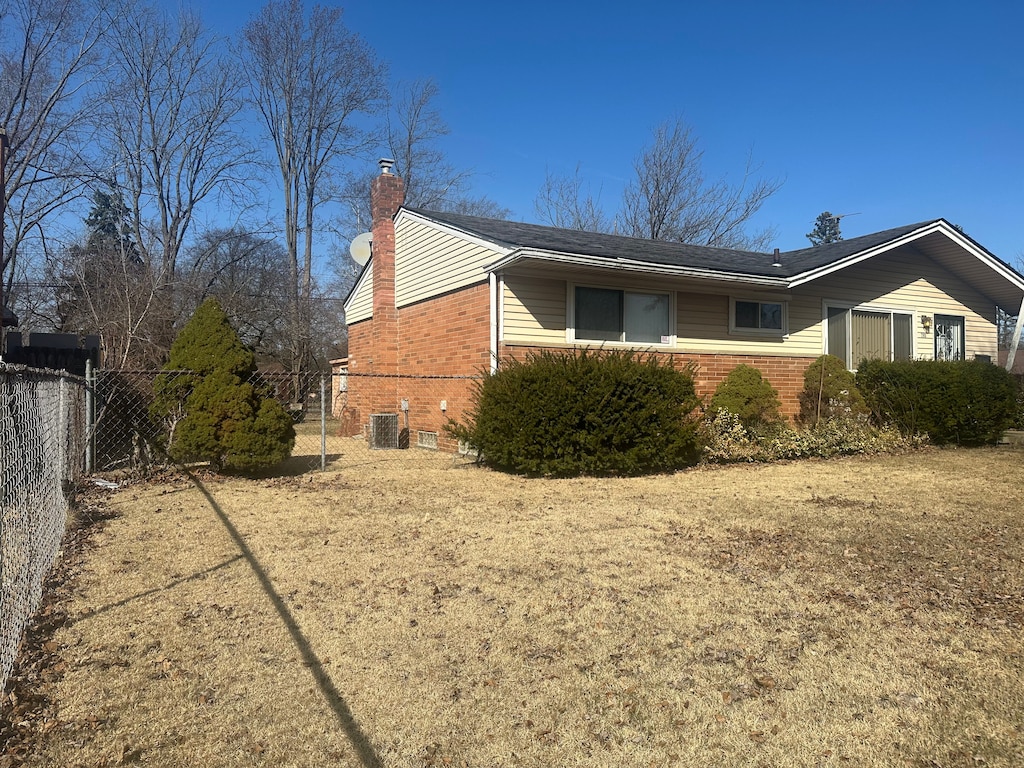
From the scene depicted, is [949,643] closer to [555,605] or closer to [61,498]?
[555,605]

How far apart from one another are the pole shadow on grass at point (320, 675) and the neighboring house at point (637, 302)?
4.84 m

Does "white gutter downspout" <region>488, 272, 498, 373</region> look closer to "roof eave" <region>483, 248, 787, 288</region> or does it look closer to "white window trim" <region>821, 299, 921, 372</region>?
"roof eave" <region>483, 248, 787, 288</region>

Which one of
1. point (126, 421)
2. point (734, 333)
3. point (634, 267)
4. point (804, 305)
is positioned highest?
point (634, 267)

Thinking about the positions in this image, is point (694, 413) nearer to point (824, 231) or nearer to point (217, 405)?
point (217, 405)

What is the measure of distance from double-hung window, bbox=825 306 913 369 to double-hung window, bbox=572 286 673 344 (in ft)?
13.2

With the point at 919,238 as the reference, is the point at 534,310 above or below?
below

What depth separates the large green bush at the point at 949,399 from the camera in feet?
38.8

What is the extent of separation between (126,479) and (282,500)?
236 centimetres

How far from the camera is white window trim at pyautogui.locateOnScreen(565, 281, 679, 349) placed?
11.2 m

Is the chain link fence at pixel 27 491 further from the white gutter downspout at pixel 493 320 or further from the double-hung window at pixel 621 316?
the double-hung window at pixel 621 316

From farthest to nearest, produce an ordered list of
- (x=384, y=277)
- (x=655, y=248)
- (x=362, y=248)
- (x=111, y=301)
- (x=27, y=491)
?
(x=362, y=248)
(x=111, y=301)
(x=384, y=277)
(x=655, y=248)
(x=27, y=491)

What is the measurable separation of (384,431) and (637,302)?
210 inches

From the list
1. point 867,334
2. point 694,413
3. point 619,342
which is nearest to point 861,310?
point 867,334

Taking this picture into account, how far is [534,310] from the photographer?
433 inches
